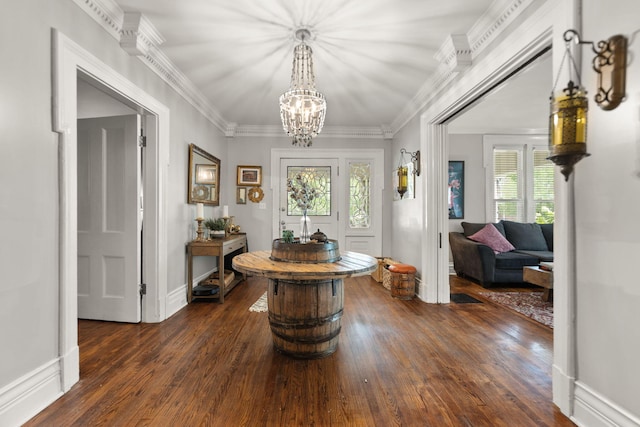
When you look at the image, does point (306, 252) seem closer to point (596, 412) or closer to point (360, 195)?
point (596, 412)

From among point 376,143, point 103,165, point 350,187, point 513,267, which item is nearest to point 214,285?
point 103,165

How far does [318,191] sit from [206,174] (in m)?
1.91

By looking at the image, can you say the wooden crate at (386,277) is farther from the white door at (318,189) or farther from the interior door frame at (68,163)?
the interior door frame at (68,163)

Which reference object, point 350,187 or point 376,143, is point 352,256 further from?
point 376,143

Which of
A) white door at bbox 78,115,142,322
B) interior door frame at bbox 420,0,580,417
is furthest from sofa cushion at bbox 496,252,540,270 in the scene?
white door at bbox 78,115,142,322

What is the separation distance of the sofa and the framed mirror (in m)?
3.91

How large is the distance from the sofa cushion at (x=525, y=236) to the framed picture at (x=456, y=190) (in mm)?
770

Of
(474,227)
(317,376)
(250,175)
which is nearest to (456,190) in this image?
(474,227)

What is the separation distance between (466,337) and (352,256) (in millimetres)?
1225

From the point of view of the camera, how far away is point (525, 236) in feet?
16.2

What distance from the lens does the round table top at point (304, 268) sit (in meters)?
1.90

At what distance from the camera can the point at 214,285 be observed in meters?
3.75

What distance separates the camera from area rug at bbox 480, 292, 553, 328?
3162 millimetres

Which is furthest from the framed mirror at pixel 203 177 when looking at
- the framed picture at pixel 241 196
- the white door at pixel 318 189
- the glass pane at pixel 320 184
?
the glass pane at pixel 320 184
